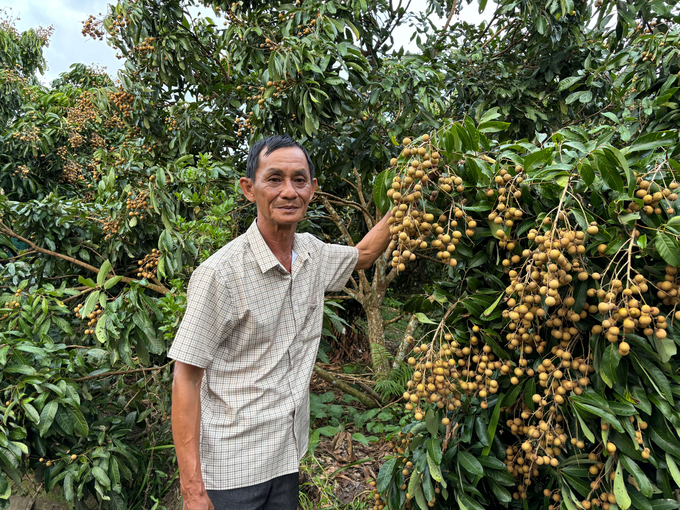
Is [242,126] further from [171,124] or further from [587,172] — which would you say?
[587,172]

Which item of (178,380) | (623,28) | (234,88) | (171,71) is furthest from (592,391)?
(171,71)

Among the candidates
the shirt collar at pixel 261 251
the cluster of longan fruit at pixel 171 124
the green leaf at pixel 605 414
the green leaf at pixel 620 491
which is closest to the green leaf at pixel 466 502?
the green leaf at pixel 620 491

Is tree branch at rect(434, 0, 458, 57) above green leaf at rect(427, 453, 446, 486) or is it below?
above

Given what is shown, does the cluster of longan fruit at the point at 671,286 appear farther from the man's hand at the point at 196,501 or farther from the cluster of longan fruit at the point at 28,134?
the cluster of longan fruit at the point at 28,134

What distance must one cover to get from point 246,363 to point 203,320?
21 centimetres

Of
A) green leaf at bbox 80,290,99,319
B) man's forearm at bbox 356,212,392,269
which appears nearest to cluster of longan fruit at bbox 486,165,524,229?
man's forearm at bbox 356,212,392,269

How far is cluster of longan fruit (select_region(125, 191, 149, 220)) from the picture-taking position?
2.57m

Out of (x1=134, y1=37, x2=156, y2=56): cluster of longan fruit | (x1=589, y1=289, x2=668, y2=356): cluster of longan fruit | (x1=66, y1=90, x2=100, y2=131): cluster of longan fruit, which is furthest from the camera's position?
(x1=66, y1=90, x2=100, y2=131): cluster of longan fruit

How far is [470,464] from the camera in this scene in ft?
4.18

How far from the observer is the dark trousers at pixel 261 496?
134 centimetres

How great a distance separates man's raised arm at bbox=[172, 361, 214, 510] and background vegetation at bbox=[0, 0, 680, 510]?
1.94ft

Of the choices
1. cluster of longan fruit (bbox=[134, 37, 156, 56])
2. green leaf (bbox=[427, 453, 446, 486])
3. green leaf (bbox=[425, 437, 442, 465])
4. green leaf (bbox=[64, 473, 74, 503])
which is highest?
cluster of longan fruit (bbox=[134, 37, 156, 56])

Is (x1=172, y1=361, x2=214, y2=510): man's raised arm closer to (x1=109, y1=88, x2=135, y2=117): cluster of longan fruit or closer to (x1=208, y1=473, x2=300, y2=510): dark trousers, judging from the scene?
(x1=208, y1=473, x2=300, y2=510): dark trousers

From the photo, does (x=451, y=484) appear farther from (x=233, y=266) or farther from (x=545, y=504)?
(x=233, y=266)
